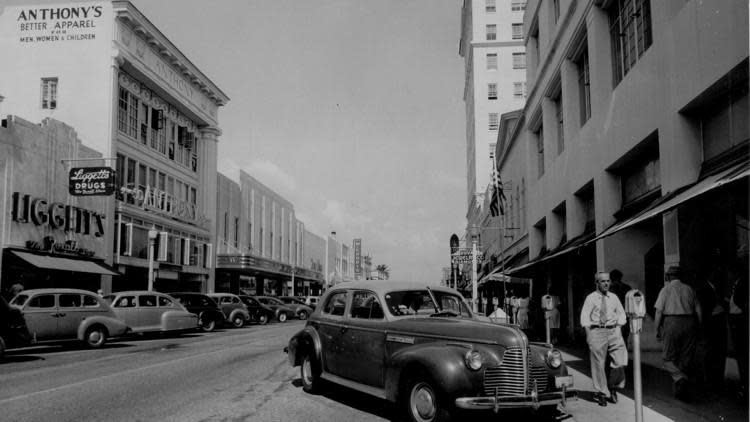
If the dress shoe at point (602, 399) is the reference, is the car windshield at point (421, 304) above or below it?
above

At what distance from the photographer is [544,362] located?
7.18m

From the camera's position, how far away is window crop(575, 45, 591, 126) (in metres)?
18.3

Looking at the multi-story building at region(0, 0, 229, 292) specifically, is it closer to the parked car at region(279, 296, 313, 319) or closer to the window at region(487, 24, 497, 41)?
the parked car at region(279, 296, 313, 319)

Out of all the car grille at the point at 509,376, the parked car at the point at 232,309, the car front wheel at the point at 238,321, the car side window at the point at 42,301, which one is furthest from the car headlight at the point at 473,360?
the car front wheel at the point at 238,321

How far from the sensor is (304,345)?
991 cm

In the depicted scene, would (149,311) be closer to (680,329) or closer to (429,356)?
(429,356)

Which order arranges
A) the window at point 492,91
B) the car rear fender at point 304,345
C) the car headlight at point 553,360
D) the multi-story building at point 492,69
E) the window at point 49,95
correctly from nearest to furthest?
1. the car headlight at point 553,360
2. the car rear fender at point 304,345
3. the window at point 49,95
4. the multi-story building at point 492,69
5. the window at point 492,91

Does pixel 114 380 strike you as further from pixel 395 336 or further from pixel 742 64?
pixel 742 64

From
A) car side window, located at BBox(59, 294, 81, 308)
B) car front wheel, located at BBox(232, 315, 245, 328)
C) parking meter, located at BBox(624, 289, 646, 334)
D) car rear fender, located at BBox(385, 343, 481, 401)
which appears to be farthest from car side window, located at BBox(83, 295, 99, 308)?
parking meter, located at BBox(624, 289, 646, 334)

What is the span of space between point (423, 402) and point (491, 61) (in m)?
60.5

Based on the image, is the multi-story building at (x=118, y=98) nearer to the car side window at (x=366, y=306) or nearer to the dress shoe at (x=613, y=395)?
the car side window at (x=366, y=306)

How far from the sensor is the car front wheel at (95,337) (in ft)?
58.7

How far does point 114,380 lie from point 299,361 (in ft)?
11.2

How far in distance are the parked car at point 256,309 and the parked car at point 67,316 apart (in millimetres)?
14609
